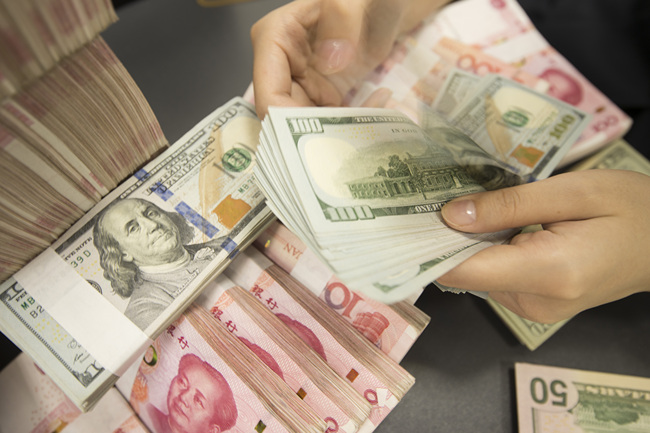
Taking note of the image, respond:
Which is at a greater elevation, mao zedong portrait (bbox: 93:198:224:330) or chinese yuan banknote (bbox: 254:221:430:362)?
mao zedong portrait (bbox: 93:198:224:330)

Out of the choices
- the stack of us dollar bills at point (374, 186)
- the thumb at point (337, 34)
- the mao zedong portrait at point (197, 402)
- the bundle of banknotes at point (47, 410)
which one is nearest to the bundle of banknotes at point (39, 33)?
the stack of us dollar bills at point (374, 186)

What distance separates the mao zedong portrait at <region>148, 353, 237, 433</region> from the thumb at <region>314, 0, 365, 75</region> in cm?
70

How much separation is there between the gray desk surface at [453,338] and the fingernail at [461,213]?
0.35 meters

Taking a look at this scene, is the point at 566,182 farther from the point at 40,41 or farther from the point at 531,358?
the point at 40,41

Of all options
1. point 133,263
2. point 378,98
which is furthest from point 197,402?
point 378,98

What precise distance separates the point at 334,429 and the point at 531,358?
0.52m

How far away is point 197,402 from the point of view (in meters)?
0.69

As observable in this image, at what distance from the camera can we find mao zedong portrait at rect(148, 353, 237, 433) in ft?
2.19

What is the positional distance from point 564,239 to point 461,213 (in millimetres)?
155

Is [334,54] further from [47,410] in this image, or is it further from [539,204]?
[47,410]

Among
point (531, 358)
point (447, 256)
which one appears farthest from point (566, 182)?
point (531, 358)

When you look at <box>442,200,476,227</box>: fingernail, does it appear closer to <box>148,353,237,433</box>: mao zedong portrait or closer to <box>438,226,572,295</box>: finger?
<box>438,226,572,295</box>: finger

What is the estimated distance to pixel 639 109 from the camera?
1.10 metres

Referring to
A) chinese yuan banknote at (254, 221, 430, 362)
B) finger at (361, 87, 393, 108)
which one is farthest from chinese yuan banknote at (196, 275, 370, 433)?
finger at (361, 87, 393, 108)
